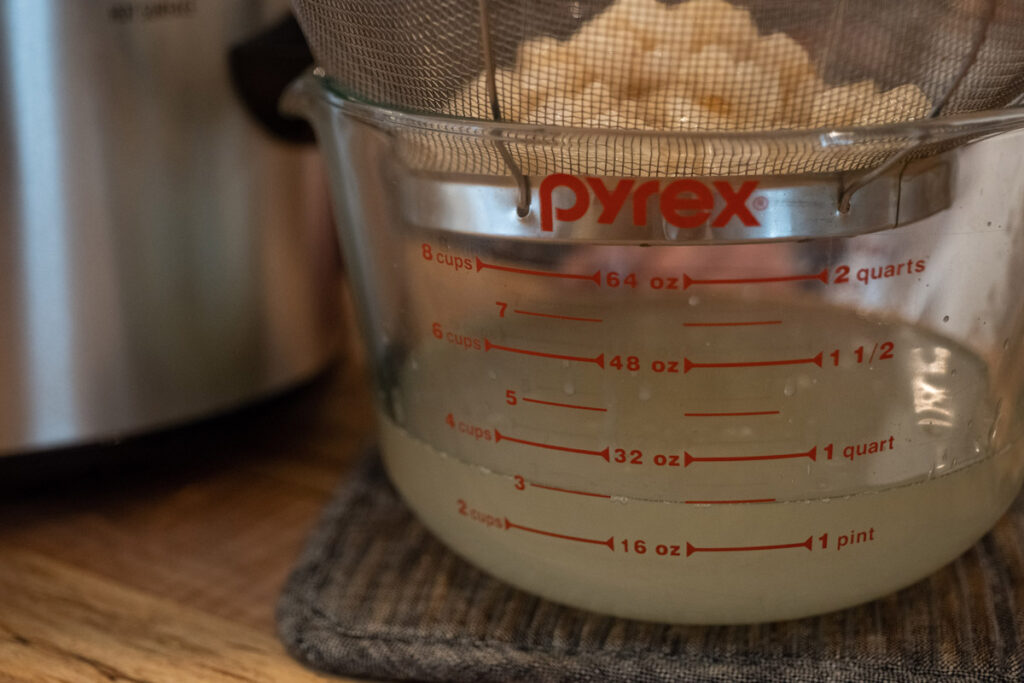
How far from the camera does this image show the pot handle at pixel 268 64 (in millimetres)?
610

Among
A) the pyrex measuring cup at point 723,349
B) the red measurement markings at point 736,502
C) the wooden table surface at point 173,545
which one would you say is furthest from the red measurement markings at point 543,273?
the wooden table surface at point 173,545

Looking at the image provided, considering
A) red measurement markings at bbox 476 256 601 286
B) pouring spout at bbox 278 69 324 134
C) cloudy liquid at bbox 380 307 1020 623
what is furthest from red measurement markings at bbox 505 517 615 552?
pouring spout at bbox 278 69 324 134

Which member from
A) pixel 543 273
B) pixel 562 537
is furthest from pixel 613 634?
pixel 543 273

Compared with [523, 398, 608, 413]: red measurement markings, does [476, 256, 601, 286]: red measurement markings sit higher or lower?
higher

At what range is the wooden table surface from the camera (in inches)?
20.5

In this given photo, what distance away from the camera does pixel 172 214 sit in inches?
24.5

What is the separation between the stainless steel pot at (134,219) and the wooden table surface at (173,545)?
0.04 m

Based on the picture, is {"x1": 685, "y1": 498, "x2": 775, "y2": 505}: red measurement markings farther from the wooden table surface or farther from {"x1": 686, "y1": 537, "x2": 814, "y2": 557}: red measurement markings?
the wooden table surface

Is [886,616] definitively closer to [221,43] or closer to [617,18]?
[617,18]

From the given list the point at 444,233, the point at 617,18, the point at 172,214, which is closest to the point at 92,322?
the point at 172,214

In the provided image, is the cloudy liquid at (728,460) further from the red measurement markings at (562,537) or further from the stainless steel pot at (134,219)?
the stainless steel pot at (134,219)

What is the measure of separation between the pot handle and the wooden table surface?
0.19m

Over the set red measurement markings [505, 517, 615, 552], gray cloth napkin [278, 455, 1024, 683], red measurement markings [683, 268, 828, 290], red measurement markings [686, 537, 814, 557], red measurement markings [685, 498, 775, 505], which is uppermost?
red measurement markings [683, 268, 828, 290]

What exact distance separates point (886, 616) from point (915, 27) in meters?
0.27
